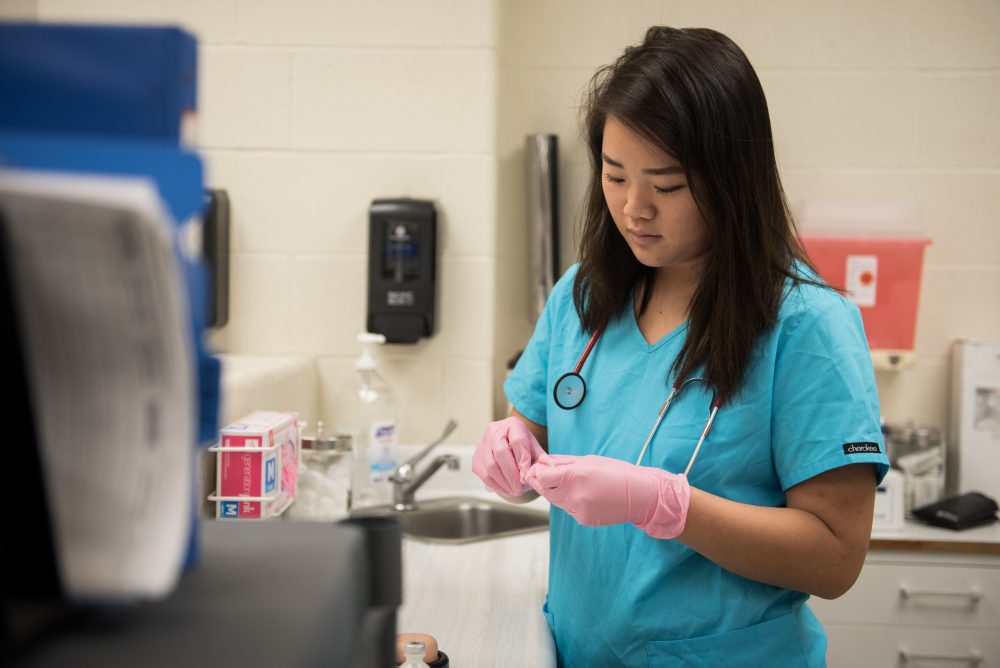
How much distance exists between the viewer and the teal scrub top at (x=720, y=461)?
4.18 ft

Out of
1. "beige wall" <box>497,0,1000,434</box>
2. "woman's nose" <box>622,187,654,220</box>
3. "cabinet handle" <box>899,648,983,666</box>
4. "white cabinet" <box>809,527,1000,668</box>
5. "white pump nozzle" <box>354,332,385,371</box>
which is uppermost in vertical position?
"beige wall" <box>497,0,1000,434</box>

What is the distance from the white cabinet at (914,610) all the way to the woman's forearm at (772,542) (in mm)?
1461

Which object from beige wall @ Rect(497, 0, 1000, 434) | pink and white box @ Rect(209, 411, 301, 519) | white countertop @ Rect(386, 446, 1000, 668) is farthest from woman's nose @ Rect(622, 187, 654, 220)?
beige wall @ Rect(497, 0, 1000, 434)

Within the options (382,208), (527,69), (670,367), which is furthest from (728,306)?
(527,69)

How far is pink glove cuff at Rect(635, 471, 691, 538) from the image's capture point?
4.05ft

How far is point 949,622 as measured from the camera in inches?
102

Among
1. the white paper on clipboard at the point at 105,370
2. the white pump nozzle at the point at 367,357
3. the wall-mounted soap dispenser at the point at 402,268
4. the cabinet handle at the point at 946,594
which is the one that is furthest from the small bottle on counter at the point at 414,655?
the cabinet handle at the point at 946,594

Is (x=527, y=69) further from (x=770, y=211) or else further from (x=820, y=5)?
(x=770, y=211)

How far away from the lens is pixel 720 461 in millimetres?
1325

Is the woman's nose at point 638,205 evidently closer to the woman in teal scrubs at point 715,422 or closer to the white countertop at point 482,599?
the woman in teal scrubs at point 715,422

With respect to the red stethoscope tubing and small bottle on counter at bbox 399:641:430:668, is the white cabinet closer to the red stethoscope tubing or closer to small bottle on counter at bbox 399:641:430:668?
the red stethoscope tubing

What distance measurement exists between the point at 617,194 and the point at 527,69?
181 cm

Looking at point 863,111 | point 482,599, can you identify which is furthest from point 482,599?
point 863,111

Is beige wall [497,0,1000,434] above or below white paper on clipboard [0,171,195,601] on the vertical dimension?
above
